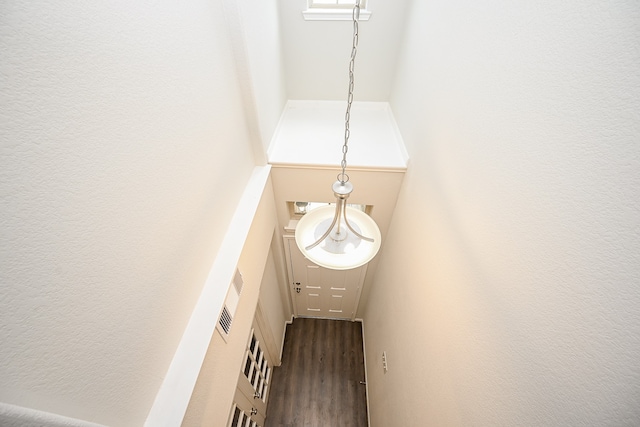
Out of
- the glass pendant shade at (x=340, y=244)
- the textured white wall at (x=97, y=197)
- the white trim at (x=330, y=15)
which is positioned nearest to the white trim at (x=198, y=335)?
the textured white wall at (x=97, y=197)

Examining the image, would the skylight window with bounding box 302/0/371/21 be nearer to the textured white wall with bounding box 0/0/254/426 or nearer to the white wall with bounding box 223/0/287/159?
the white wall with bounding box 223/0/287/159

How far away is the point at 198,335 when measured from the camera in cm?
140

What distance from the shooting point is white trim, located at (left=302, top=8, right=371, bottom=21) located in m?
2.88

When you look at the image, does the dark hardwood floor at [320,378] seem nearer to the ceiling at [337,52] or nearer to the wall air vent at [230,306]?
the wall air vent at [230,306]

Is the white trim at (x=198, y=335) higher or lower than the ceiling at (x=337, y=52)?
lower

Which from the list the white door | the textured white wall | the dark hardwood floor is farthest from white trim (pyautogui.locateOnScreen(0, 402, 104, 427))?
the dark hardwood floor

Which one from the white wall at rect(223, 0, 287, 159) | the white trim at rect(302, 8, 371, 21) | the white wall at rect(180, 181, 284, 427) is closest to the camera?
the white wall at rect(180, 181, 284, 427)

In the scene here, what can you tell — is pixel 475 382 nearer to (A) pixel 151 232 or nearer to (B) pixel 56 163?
(A) pixel 151 232

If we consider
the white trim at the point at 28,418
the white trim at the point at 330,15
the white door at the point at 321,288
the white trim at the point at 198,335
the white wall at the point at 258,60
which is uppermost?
the white trim at the point at 330,15

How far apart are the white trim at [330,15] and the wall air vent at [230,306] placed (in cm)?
294

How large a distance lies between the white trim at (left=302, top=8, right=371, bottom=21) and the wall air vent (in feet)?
9.66

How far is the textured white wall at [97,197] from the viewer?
24.9 inches

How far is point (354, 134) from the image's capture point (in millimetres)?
3059

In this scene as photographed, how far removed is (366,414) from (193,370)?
3442 mm
